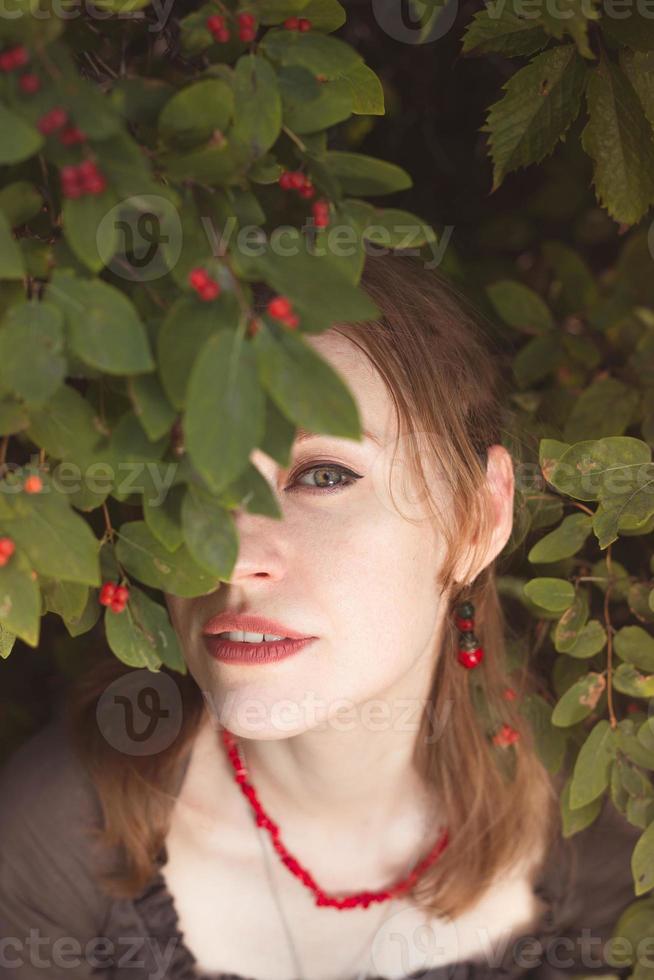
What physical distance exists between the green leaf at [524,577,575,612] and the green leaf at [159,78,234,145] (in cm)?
77

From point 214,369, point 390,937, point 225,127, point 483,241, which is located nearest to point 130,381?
point 214,369

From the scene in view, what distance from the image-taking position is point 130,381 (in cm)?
75

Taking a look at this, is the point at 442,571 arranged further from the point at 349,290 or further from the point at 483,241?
the point at 483,241

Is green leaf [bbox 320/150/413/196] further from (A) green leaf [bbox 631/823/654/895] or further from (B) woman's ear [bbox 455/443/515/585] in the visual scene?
(A) green leaf [bbox 631/823/654/895]

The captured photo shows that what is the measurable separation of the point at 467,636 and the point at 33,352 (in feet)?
3.32

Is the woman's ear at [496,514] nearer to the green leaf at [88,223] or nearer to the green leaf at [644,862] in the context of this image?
the green leaf at [644,862]

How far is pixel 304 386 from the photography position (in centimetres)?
68

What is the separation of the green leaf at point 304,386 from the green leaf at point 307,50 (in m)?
0.29

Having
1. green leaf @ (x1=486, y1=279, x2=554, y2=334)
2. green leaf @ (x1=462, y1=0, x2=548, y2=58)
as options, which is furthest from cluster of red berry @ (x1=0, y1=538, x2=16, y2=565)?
green leaf @ (x1=486, y1=279, x2=554, y2=334)

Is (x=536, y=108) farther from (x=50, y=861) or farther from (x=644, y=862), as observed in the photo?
(x=50, y=861)

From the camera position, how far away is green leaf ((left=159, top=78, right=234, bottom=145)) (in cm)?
74

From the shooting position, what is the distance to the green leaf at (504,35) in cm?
108

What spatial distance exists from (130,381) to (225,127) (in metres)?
0.22

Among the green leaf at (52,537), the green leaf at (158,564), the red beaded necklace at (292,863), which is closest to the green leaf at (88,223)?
the green leaf at (52,537)
